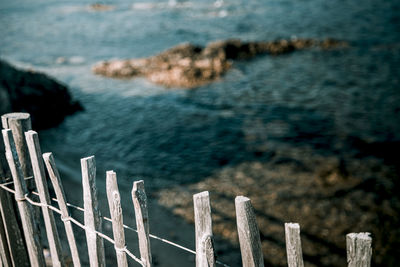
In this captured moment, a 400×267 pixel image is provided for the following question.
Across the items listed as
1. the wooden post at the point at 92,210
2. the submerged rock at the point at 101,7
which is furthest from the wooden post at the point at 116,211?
the submerged rock at the point at 101,7

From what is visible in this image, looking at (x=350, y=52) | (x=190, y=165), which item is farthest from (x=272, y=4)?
(x=190, y=165)

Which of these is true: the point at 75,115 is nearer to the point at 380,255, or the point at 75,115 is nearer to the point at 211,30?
the point at 380,255

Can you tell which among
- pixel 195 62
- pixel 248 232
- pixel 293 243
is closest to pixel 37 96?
pixel 195 62

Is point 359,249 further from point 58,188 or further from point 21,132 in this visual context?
point 21,132

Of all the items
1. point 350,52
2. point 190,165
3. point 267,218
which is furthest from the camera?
point 350,52

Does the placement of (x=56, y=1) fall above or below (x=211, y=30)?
above

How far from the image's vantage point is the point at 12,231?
2.79 meters

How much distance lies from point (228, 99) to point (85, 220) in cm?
828

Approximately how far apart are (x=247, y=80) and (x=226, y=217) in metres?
7.12

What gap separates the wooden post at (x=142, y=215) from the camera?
1.89m

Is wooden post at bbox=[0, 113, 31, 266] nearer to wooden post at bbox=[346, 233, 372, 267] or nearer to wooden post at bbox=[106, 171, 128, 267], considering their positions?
wooden post at bbox=[106, 171, 128, 267]

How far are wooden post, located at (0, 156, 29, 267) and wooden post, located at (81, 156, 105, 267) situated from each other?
860 mm

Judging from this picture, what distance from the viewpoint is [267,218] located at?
5.30m

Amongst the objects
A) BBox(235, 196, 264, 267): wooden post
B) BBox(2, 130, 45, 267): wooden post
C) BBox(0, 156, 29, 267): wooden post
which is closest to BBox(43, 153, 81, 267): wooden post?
BBox(2, 130, 45, 267): wooden post
